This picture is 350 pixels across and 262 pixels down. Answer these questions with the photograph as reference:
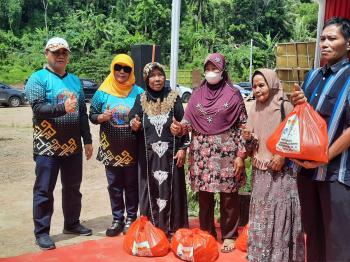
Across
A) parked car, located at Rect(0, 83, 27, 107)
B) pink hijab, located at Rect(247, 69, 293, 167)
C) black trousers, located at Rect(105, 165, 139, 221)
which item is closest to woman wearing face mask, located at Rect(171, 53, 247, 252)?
pink hijab, located at Rect(247, 69, 293, 167)

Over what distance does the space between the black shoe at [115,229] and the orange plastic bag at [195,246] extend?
30.9 inches

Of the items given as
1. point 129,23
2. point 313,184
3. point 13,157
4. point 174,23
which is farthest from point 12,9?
point 313,184

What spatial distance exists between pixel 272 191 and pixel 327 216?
85 cm

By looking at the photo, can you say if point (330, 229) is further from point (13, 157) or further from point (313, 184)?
point (13, 157)

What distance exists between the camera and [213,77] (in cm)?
353

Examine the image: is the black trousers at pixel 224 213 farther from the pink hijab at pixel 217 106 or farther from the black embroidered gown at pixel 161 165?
the pink hijab at pixel 217 106

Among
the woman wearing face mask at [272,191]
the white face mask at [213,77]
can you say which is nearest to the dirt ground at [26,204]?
the woman wearing face mask at [272,191]

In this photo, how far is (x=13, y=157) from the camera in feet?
27.1

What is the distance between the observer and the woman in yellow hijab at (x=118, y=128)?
3979mm

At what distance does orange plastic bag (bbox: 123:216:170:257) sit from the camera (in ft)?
11.9

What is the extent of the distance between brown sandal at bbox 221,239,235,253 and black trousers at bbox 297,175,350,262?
1181 mm

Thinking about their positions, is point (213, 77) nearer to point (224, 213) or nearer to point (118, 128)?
point (118, 128)

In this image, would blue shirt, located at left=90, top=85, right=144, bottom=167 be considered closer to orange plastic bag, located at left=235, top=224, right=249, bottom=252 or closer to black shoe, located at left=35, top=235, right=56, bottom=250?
black shoe, located at left=35, top=235, right=56, bottom=250

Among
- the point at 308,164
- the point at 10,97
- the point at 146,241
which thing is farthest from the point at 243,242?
the point at 10,97
